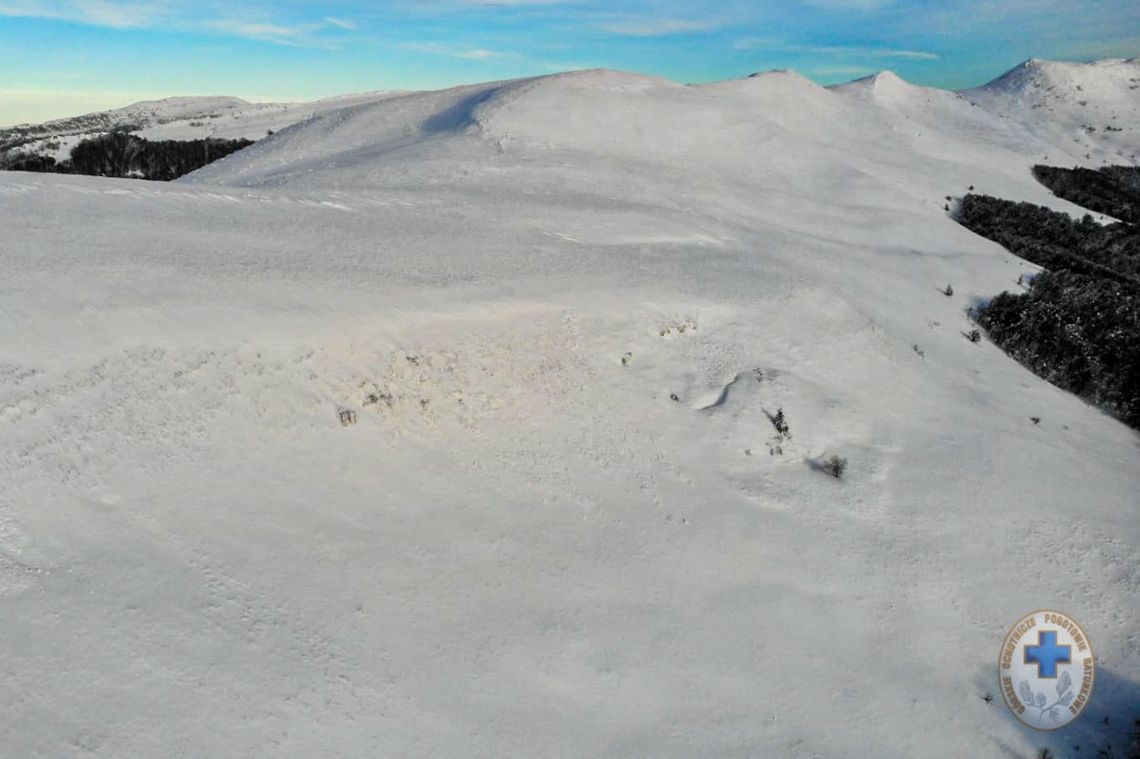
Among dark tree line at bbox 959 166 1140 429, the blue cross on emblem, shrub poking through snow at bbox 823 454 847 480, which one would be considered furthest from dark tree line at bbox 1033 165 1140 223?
the blue cross on emblem

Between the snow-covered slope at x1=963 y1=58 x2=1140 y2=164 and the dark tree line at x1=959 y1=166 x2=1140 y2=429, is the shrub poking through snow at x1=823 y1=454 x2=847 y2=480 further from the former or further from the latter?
the snow-covered slope at x1=963 y1=58 x2=1140 y2=164

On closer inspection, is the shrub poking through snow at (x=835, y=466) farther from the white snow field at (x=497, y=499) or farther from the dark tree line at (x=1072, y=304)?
the dark tree line at (x=1072, y=304)

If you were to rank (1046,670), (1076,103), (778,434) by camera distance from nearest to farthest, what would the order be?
1. (1046,670)
2. (778,434)
3. (1076,103)

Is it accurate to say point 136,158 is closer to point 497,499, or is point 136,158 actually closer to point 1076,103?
point 497,499

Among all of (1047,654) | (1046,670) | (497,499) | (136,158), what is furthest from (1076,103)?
(136,158)

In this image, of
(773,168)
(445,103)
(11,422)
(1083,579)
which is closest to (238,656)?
(11,422)

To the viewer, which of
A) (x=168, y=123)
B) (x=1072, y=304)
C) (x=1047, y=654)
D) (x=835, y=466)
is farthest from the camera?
(x=168, y=123)
